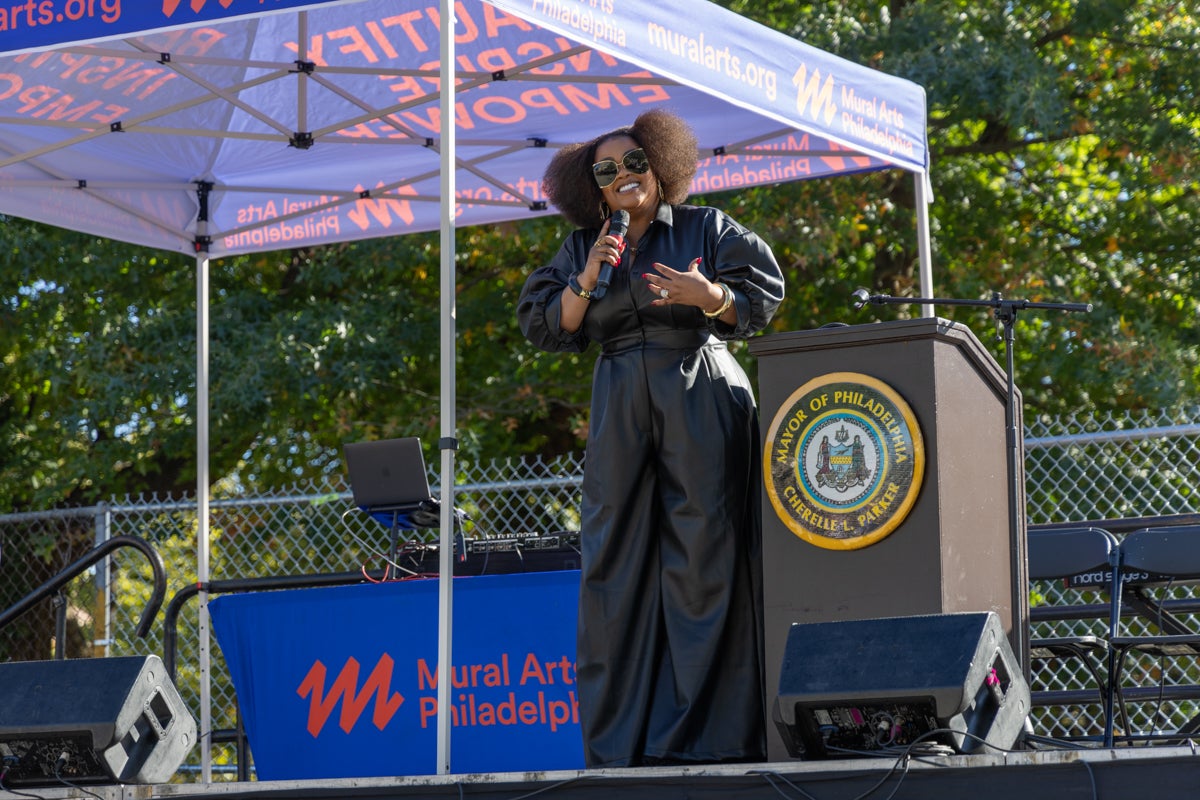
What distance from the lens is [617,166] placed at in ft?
14.1

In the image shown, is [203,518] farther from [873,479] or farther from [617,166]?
[873,479]

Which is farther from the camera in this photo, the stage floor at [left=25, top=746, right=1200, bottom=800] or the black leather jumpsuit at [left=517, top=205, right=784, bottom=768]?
the black leather jumpsuit at [left=517, top=205, right=784, bottom=768]

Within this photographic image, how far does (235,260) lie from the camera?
13164mm

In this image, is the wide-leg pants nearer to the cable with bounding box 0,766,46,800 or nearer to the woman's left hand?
the woman's left hand

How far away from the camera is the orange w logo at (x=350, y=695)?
19.4 ft

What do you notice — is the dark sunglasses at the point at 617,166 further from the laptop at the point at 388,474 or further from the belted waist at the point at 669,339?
the laptop at the point at 388,474

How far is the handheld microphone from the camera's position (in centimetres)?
404

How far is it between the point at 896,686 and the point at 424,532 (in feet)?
18.2

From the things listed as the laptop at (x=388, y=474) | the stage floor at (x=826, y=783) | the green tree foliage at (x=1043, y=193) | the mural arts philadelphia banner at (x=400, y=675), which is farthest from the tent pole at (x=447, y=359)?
the green tree foliage at (x=1043, y=193)

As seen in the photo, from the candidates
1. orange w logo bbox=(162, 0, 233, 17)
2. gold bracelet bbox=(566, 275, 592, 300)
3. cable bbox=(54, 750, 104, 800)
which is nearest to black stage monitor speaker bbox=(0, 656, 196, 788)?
cable bbox=(54, 750, 104, 800)

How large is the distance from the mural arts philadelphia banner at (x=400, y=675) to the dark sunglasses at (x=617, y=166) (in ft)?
5.84

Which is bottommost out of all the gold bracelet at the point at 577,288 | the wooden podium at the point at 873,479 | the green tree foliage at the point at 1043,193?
the wooden podium at the point at 873,479

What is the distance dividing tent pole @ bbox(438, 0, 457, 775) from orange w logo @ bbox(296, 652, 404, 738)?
1.64 meters

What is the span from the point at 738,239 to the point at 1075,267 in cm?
887
